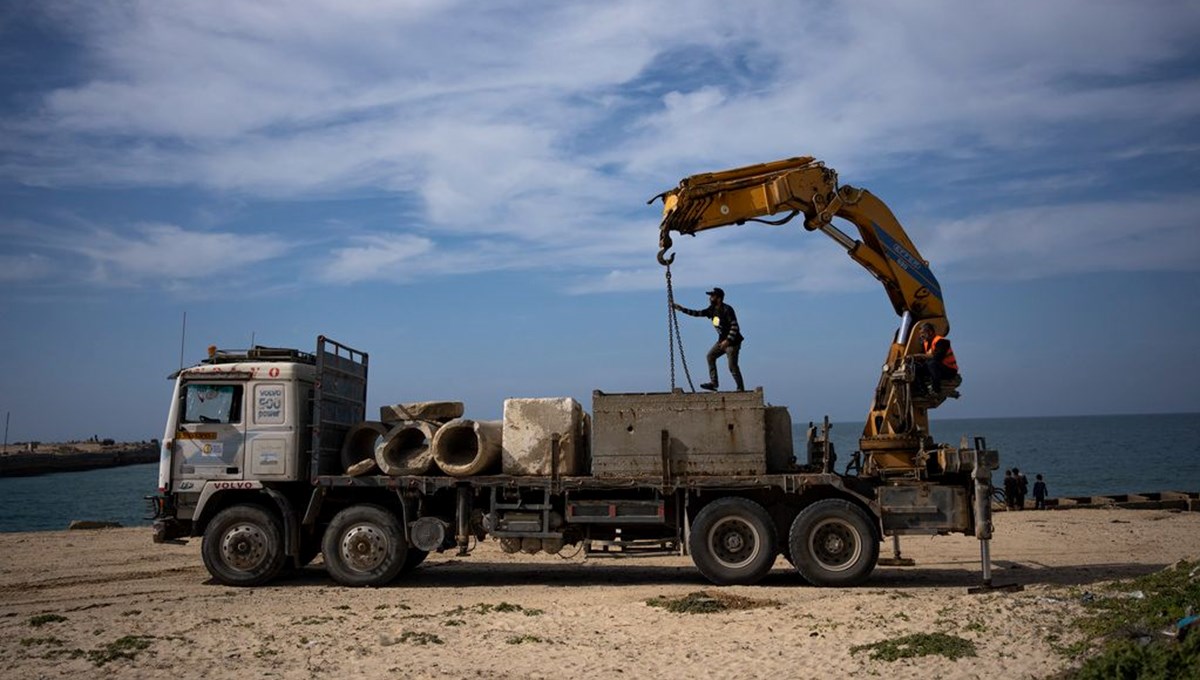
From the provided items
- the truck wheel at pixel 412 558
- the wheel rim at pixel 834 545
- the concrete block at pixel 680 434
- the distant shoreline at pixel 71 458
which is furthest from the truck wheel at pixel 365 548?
the distant shoreline at pixel 71 458

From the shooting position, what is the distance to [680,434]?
45.0 feet

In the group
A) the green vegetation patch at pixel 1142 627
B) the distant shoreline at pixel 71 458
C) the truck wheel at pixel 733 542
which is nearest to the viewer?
the green vegetation patch at pixel 1142 627

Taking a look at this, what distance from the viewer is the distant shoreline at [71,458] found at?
3558 inches

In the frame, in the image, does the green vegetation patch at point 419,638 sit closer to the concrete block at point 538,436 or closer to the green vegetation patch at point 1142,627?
the concrete block at point 538,436

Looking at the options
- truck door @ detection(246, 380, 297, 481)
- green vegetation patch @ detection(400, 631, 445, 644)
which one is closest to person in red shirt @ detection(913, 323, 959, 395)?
green vegetation patch @ detection(400, 631, 445, 644)

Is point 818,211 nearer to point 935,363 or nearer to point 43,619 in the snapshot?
point 935,363

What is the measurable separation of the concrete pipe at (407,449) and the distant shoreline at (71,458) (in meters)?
91.9

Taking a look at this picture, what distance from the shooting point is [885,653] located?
9211 mm

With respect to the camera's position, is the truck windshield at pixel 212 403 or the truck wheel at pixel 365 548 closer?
the truck wheel at pixel 365 548

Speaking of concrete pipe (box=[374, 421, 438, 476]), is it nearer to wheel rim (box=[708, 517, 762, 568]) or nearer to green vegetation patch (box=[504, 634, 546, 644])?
wheel rim (box=[708, 517, 762, 568])

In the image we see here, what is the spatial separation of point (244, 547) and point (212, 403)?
2.30 meters

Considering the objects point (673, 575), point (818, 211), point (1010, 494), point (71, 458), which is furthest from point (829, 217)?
point (71, 458)

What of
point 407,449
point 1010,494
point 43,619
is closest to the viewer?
point 43,619

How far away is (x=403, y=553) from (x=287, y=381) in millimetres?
3212
